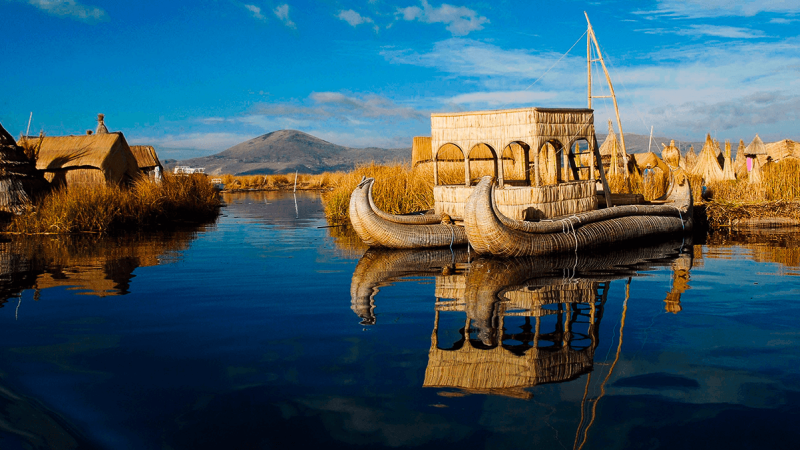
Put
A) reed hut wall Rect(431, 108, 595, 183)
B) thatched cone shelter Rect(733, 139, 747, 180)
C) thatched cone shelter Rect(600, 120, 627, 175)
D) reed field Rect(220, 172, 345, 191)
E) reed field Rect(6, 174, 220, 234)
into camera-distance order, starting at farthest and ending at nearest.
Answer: reed field Rect(220, 172, 345, 191)
thatched cone shelter Rect(733, 139, 747, 180)
thatched cone shelter Rect(600, 120, 627, 175)
reed field Rect(6, 174, 220, 234)
reed hut wall Rect(431, 108, 595, 183)

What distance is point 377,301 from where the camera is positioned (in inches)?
273

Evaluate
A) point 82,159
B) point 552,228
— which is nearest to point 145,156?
point 82,159

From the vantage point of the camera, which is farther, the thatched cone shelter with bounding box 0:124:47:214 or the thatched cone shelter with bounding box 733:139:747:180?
the thatched cone shelter with bounding box 733:139:747:180

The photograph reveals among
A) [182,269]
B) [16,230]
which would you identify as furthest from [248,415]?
[16,230]

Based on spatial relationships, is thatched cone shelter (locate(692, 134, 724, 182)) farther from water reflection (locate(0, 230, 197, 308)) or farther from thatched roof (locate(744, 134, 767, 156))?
water reflection (locate(0, 230, 197, 308))

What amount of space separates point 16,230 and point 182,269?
8.03m

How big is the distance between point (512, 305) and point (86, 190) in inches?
524

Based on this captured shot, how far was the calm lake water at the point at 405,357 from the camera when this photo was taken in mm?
3502

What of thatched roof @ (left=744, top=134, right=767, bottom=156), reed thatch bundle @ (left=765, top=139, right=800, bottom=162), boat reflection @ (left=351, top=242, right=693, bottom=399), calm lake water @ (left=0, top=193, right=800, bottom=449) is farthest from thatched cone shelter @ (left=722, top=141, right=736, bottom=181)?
calm lake water @ (left=0, top=193, right=800, bottom=449)

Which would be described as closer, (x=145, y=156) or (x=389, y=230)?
(x=389, y=230)

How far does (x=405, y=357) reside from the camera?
188 inches

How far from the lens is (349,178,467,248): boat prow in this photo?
11.4 meters

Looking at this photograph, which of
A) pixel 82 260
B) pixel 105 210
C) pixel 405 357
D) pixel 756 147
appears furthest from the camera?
pixel 756 147

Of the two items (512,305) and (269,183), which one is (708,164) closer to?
(512,305)
